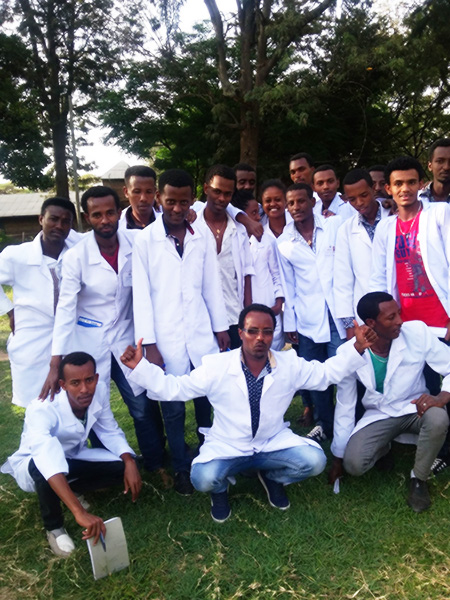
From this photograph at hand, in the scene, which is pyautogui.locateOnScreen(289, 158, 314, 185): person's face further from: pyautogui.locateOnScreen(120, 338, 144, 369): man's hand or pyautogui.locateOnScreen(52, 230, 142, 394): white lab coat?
pyautogui.locateOnScreen(120, 338, 144, 369): man's hand

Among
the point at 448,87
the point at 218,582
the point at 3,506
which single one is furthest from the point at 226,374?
the point at 448,87

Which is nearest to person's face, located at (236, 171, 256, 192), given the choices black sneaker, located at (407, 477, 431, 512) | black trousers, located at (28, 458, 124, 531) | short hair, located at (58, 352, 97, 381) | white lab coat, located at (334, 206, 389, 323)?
white lab coat, located at (334, 206, 389, 323)

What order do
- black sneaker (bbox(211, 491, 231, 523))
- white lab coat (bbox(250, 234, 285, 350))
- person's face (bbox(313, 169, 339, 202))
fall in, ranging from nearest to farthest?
black sneaker (bbox(211, 491, 231, 523)), white lab coat (bbox(250, 234, 285, 350)), person's face (bbox(313, 169, 339, 202))

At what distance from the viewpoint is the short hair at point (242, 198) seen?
462 centimetres

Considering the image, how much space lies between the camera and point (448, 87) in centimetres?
1700

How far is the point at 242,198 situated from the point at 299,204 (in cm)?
63

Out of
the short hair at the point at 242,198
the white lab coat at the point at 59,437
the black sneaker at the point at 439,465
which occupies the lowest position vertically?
the black sneaker at the point at 439,465

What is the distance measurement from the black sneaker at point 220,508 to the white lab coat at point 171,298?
82 centimetres

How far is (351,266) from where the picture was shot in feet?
13.4

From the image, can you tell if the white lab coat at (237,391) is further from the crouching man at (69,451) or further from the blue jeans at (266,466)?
the crouching man at (69,451)

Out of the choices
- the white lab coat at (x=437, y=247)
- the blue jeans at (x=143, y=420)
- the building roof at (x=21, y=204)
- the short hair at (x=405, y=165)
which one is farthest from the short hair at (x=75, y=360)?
the building roof at (x=21, y=204)

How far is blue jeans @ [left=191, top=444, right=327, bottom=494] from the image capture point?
3.21m

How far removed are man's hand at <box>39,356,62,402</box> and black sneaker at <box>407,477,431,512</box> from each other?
229 cm

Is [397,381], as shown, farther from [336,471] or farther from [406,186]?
[406,186]
